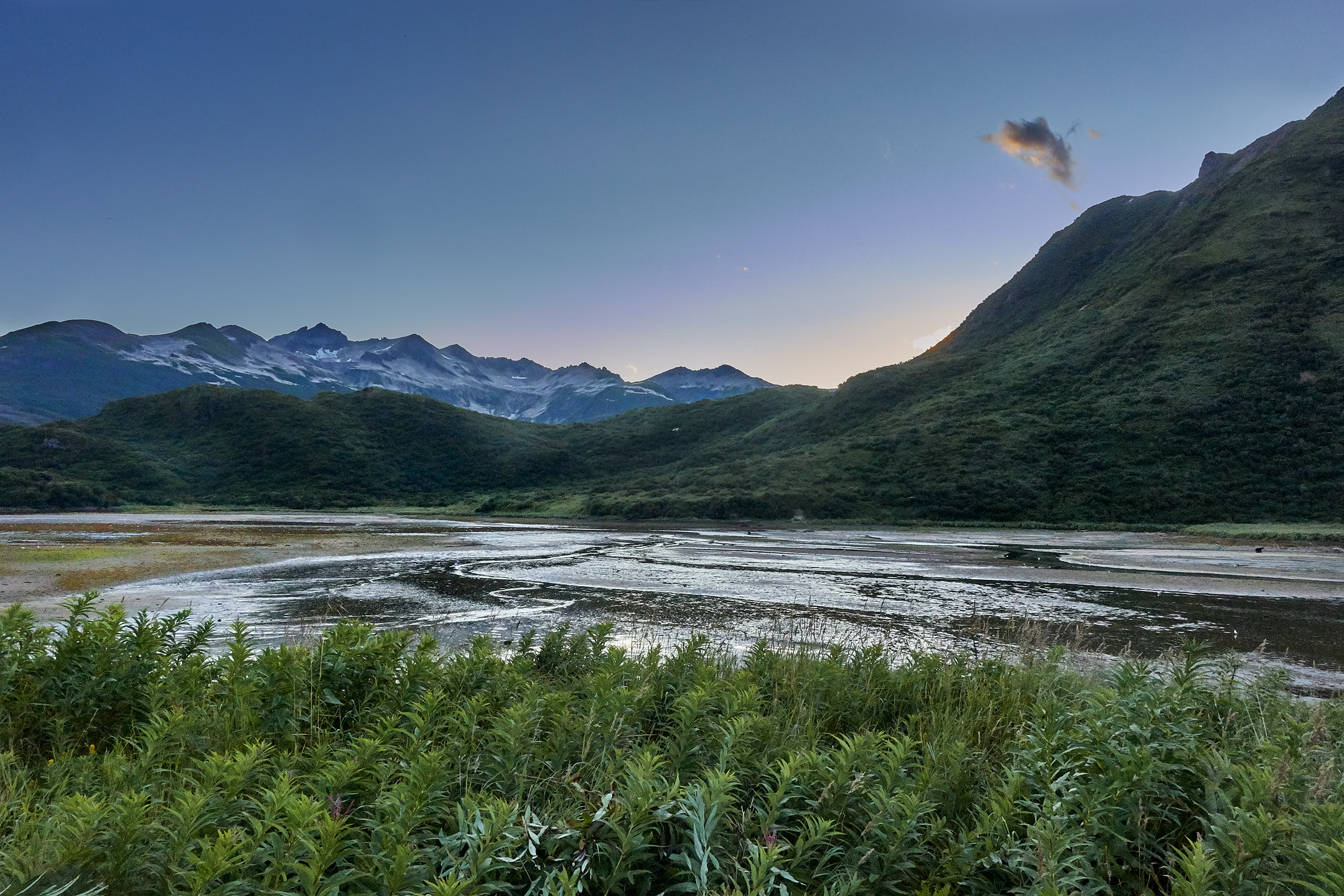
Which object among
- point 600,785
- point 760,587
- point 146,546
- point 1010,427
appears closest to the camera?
point 600,785

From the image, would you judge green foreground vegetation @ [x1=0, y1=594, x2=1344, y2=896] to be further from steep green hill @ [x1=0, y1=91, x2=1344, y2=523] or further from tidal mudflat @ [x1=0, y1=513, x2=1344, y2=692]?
steep green hill @ [x1=0, y1=91, x2=1344, y2=523]

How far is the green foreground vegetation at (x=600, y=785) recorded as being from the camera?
2469mm

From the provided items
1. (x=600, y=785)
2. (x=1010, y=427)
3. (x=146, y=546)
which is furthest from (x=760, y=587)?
(x=1010, y=427)

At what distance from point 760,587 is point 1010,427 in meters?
62.7

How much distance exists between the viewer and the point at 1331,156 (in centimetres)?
9488

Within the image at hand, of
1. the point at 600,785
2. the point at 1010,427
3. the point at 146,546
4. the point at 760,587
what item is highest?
the point at 1010,427

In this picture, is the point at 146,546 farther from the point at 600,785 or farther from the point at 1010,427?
the point at 1010,427

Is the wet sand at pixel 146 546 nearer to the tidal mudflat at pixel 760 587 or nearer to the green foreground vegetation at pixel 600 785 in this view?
the tidal mudflat at pixel 760 587

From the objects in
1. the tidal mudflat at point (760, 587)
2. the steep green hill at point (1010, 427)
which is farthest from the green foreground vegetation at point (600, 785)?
the steep green hill at point (1010, 427)

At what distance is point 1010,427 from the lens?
241 feet

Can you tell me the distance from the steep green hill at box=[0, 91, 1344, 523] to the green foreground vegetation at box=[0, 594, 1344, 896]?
6149 centimetres

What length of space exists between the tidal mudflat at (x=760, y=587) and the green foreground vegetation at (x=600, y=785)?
4931mm

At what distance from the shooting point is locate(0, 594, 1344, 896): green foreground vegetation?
97.2 inches

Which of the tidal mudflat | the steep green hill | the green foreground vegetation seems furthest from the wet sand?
the steep green hill
